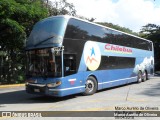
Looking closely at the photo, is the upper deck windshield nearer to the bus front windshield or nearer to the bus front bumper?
the bus front windshield

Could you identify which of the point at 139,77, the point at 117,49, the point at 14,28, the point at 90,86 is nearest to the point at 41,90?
the point at 90,86

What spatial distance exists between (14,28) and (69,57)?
8653mm

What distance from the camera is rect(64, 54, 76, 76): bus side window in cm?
1353

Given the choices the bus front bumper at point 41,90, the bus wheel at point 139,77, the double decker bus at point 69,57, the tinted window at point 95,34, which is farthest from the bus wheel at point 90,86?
the bus wheel at point 139,77

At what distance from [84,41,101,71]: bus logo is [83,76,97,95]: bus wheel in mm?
561

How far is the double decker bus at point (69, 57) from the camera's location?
13.3m

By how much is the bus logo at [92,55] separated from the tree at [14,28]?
24.2 ft

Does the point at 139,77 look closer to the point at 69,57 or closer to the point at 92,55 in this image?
the point at 92,55

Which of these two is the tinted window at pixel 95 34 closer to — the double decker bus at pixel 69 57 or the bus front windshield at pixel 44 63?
the double decker bus at pixel 69 57

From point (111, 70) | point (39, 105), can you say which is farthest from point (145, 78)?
point (39, 105)

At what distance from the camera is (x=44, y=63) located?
13484mm

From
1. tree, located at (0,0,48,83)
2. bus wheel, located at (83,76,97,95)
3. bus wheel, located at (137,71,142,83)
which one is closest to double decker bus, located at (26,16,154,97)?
bus wheel, located at (83,76,97,95)

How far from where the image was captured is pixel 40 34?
46.2 ft

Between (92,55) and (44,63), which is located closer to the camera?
(44,63)
